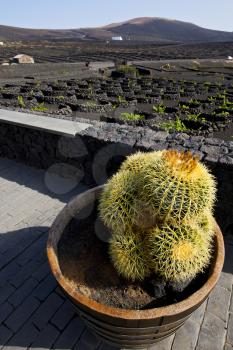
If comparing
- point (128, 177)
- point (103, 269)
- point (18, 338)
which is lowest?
point (18, 338)

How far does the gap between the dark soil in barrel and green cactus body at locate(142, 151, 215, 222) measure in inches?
24.1

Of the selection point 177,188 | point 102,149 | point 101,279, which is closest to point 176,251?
point 177,188

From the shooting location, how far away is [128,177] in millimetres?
2477

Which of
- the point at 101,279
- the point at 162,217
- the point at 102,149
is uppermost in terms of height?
the point at 162,217

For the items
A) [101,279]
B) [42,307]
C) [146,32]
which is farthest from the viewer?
[146,32]

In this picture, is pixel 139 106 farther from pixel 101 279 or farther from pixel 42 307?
pixel 101 279

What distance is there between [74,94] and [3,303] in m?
10.5

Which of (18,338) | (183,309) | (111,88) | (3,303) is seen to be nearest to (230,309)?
(183,309)

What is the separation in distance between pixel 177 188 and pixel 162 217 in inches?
10.2

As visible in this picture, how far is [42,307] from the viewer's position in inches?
124

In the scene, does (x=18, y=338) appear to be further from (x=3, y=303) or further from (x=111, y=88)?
(x=111, y=88)

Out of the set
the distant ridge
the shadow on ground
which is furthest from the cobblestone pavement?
the distant ridge

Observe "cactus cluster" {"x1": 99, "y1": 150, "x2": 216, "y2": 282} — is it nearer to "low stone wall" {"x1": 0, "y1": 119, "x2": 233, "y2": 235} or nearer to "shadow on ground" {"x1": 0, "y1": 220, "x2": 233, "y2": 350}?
"shadow on ground" {"x1": 0, "y1": 220, "x2": 233, "y2": 350}

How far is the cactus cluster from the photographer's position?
7.18 ft
